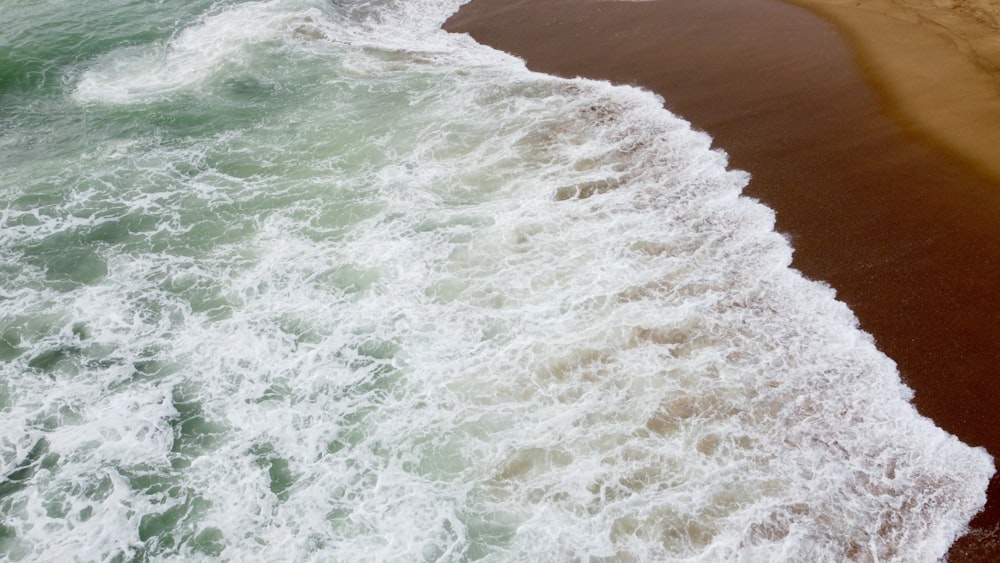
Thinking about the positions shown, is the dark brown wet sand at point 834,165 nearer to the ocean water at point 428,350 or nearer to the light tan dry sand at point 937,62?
the light tan dry sand at point 937,62

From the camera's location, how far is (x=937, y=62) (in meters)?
13.5

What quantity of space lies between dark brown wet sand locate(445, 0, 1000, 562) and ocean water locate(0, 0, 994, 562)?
532 millimetres

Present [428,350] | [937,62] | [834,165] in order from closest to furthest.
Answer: [428,350]
[834,165]
[937,62]

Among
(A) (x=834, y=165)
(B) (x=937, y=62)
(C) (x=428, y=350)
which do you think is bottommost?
(C) (x=428, y=350)

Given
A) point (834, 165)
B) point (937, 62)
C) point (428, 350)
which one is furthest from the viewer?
point (937, 62)

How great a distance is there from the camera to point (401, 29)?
58.4 feet

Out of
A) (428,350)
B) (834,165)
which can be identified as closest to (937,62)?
(834,165)

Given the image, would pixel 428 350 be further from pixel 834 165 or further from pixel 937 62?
pixel 937 62

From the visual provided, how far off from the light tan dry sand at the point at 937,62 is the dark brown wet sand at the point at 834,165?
0.39m

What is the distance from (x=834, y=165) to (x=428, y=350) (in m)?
8.21

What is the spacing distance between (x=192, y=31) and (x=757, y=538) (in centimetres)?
1867

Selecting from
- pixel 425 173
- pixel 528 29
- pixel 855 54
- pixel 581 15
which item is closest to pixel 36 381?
pixel 425 173

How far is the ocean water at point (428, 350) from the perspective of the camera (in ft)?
23.9

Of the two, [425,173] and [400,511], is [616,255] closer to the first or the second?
[425,173]
